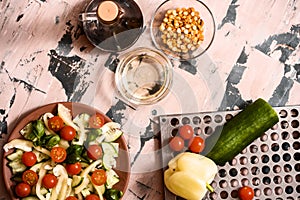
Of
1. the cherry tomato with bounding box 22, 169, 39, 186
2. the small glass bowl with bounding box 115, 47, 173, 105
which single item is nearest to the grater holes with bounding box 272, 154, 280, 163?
the small glass bowl with bounding box 115, 47, 173, 105

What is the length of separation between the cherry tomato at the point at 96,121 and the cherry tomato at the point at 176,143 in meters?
0.21

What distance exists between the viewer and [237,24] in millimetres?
1785

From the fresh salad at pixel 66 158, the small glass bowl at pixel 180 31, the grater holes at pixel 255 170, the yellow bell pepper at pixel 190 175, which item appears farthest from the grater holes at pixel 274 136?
the fresh salad at pixel 66 158

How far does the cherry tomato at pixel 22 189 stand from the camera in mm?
1588

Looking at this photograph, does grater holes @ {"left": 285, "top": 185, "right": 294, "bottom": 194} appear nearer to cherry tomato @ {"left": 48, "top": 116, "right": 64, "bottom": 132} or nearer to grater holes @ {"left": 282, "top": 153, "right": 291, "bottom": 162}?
grater holes @ {"left": 282, "top": 153, "right": 291, "bottom": 162}

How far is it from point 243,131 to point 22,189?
63cm

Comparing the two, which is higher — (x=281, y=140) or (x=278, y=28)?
(x=278, y=28)

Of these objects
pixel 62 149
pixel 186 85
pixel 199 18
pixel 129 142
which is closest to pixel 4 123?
pixel 62 149

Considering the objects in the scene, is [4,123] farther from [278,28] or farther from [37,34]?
[278,28]

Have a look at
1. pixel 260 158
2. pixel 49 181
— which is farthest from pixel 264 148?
pixel 49 181

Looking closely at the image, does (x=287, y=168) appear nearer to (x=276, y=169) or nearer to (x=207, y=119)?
(x=276, y=169)

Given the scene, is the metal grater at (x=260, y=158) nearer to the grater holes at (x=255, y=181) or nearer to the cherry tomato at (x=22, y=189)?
the grater holes at (x=255, y=181)

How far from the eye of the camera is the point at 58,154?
1607mm

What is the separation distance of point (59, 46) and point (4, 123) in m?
0.27
